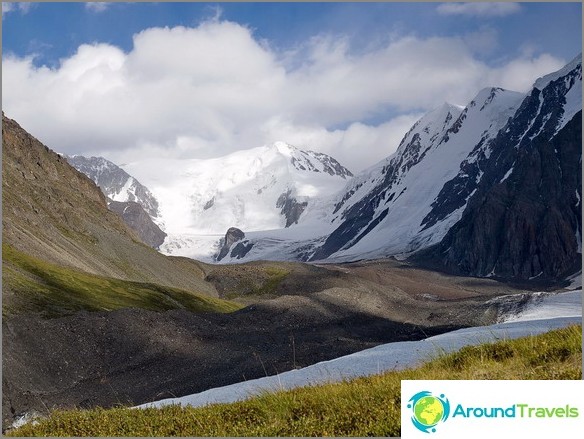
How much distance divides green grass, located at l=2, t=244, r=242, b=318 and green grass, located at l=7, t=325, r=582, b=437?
50.2 metres

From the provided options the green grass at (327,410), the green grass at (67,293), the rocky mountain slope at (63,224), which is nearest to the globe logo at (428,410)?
the green grass at (327,410)

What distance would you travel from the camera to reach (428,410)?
9.05 m

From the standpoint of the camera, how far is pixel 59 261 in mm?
101875

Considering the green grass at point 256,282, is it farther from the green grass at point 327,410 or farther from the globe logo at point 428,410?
the globe logo at point 428,410

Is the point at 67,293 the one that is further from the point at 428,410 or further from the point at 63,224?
the point at 428,410

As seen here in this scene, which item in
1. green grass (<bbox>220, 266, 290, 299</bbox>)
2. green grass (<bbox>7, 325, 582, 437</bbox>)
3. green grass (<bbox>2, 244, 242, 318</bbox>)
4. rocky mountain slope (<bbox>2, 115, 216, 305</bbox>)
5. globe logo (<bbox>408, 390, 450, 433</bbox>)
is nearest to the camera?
globe logo (<bbox>408, 390, 450, 433</bbox>)

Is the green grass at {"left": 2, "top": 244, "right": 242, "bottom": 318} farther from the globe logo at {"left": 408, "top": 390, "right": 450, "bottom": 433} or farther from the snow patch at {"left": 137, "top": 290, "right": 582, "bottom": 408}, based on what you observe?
the globe logo at {"left": 408, "top": 390, "right": 450, "bottom": 433}

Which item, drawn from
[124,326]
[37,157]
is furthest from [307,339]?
[37,157]

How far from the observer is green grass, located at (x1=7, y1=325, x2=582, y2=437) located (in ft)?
32.5

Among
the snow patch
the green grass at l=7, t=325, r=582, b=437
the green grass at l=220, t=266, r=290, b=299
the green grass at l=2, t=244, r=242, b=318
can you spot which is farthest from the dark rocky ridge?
the green grass at l=220, t=266, r=290, b=299

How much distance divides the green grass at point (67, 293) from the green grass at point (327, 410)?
50.2 m

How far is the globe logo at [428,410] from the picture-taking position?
8.97m

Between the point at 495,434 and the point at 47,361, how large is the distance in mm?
49737

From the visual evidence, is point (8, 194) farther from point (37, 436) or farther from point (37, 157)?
point (37, 436)
